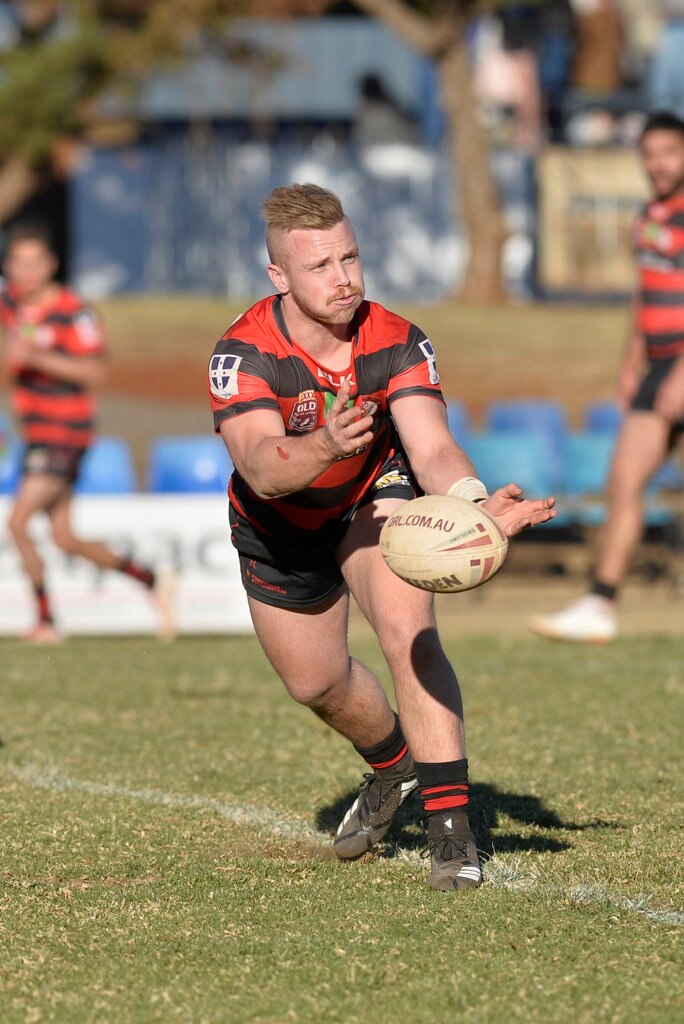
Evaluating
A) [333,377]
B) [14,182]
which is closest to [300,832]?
[333,377]

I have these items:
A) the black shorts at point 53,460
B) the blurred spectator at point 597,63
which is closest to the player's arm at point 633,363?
the black shorts at point 53,460

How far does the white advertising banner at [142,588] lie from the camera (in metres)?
10.9

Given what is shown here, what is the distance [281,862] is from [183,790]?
3.82ft

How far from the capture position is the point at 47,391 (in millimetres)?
10383

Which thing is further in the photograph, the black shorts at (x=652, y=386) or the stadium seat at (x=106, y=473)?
the stadium seat at (x=106, y=473)

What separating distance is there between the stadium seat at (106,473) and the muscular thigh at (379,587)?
751 centimetres

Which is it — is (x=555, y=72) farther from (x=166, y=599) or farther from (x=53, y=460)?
(x=53, y=460)

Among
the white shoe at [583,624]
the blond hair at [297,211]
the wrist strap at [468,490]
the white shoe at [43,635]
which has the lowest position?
the white shoe at [43,635]

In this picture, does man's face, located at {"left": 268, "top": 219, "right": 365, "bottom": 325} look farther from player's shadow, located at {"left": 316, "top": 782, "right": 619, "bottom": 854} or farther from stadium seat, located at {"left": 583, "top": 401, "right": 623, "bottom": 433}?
stadium seat, located at {"left": 583, "top": 401, "right": 623, "bottom": 433}

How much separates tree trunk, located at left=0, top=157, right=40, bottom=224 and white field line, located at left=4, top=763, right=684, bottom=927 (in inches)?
1005

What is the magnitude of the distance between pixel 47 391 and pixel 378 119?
23.5 m

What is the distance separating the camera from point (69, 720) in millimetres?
7688

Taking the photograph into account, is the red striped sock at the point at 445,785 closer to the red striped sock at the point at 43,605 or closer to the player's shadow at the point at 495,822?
the player's shadow at the point at 495,822

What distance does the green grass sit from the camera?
3.83 metres
